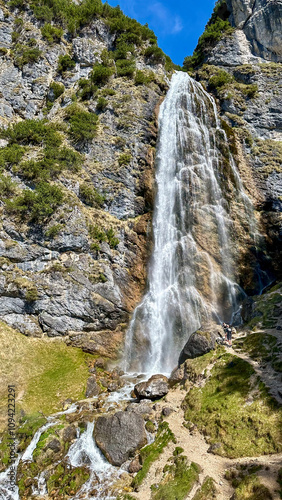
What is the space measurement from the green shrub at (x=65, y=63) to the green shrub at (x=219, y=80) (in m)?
18.4

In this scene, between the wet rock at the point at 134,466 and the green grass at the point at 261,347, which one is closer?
the wet rock at the point at 134,466

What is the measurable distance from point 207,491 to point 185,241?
730 inches

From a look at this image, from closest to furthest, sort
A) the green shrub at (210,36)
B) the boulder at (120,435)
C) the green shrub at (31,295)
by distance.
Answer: the boulder at (120,435), the green shrub at (31,295), the green shrub at (210,36)

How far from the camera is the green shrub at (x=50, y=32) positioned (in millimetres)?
34869

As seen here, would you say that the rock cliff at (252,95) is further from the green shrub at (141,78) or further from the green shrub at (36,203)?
the green shrub at (36,203)

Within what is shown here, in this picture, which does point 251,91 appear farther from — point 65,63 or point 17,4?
point 17,4

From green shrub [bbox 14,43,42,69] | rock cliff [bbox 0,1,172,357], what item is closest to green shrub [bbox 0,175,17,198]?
rock cliff [bbox 0,1,172,357]

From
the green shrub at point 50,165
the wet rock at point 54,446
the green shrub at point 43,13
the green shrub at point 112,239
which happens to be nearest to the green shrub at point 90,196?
the green shrub at point 50,165

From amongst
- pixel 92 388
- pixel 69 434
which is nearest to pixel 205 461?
pixel 69 434

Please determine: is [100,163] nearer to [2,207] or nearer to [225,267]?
[2,207]

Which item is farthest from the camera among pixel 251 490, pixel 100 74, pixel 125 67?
pixel 125 67

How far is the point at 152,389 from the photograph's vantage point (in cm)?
1456

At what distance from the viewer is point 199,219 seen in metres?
25.8

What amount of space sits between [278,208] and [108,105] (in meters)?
20.7
